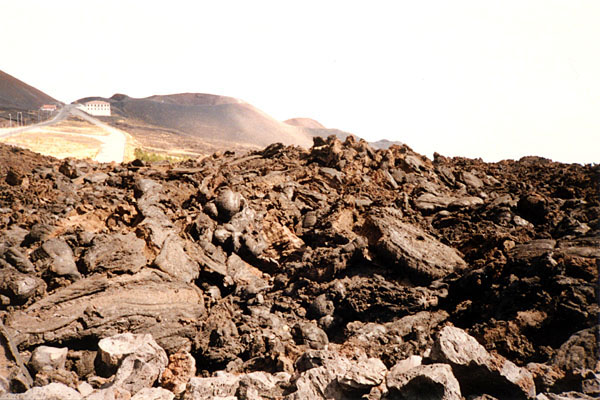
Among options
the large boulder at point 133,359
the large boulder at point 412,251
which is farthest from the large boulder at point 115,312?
the large boulder at point 412,251

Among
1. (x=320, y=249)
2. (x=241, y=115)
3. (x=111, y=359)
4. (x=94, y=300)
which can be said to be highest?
(x=241, y=115)

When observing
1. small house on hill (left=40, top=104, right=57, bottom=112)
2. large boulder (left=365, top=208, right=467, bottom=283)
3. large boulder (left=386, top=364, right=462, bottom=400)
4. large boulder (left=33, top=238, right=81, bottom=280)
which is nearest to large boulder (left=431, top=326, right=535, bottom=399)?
large boulder (left=386, top=364, right=462, bottom=400)

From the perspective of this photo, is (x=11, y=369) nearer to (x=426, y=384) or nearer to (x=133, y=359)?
(x=133, y=359)

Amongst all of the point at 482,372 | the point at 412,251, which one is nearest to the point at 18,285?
the point at 482,372

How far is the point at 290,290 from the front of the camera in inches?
309

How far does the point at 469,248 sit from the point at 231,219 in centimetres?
574

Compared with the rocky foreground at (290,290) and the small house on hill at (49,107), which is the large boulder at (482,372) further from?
the small house on hill at (49,107)

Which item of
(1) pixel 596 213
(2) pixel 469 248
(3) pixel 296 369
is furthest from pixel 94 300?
(1) pixel 596 213

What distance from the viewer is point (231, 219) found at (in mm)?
9414

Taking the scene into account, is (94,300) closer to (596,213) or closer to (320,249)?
(320,249)

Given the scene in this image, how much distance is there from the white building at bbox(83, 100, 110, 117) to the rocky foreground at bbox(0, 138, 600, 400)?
63.3 meters

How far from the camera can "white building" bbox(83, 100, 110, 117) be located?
2602 inches

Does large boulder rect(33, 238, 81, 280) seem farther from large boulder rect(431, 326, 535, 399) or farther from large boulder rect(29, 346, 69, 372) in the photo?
large boulder rect(431, 326, 535, 399)

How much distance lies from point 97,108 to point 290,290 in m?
73.5
